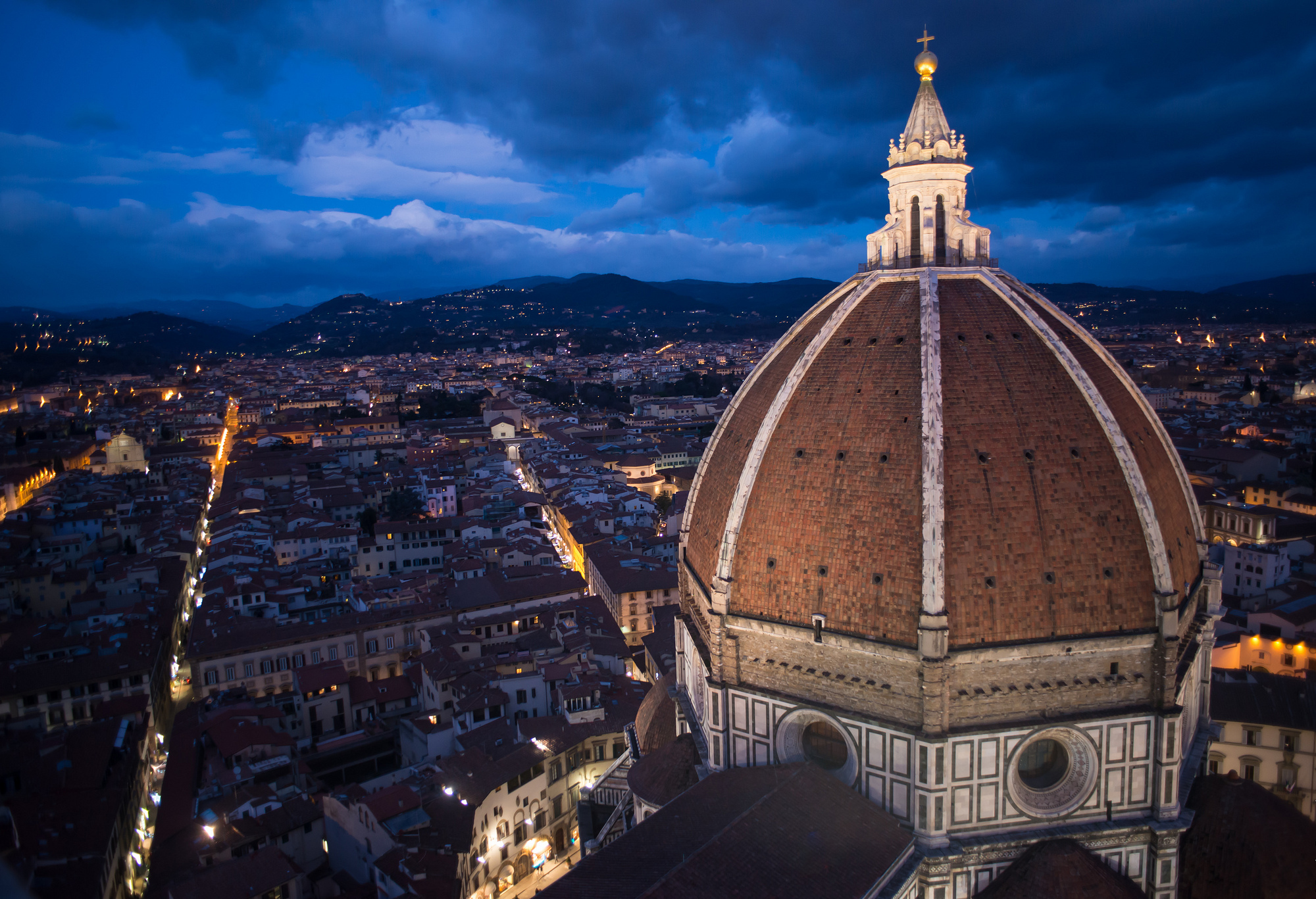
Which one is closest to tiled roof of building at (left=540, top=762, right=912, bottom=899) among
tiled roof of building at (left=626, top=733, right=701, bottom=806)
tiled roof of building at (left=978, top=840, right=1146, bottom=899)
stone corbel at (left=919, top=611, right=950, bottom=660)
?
tiled roof of building at (left=978, top=840, right=1146, bottom=899)

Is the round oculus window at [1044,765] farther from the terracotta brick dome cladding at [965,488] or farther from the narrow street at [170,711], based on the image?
the narrow street at [170,711]

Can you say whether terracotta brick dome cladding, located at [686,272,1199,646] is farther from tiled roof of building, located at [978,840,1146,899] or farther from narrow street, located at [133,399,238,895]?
narrow street, located at [133,399,238,895]

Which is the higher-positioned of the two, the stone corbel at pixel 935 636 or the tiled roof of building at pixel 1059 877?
the stone corbel at pixel 935 636

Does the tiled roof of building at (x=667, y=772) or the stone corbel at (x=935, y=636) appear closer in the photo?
the stone corbel at (x=935, y=636)

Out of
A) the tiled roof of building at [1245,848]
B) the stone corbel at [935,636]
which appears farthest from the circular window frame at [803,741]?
the tiled roof of building at [1245,848]

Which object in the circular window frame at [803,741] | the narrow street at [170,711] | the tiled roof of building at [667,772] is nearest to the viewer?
the circular window frame at [803,741]

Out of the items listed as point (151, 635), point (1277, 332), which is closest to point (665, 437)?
point (151, 635)

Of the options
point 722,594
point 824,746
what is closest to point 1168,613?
point 824,746
